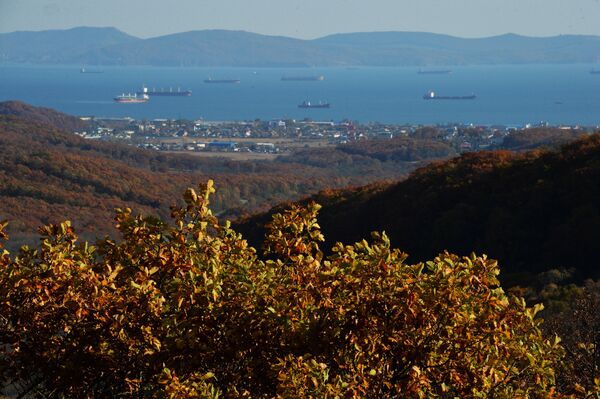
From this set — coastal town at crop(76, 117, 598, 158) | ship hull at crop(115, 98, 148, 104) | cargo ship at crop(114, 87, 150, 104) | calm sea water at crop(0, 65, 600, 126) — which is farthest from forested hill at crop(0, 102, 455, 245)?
cargo ship at crop(114, 87, 150, 104)

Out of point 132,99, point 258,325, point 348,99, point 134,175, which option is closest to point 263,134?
point 134,175

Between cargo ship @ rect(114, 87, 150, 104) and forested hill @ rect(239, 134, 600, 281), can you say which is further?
cargo ship @ rect(114, 87, 150, 104)

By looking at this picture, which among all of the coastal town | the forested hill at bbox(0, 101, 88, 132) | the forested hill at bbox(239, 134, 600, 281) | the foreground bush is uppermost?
the foreground bush

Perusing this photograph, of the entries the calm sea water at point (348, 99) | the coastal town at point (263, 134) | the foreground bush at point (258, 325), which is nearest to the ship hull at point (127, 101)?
the calm sea water at point (348, 99)

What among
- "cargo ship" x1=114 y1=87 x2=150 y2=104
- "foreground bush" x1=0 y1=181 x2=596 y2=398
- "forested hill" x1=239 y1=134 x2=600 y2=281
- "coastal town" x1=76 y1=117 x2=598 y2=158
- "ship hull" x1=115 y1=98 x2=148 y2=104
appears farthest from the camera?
"cargo ship" x1=114 y1=87 x2=150 y2=104

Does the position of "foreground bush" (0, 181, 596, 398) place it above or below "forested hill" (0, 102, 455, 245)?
above

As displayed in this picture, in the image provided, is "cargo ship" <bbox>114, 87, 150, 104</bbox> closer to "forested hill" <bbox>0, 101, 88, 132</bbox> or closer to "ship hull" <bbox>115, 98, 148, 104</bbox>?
"ship hull" <bbox>115, 98, 148, 104</bbox>

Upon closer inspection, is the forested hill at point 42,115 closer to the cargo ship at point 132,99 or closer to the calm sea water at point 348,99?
the calm sea water at point 348,99
